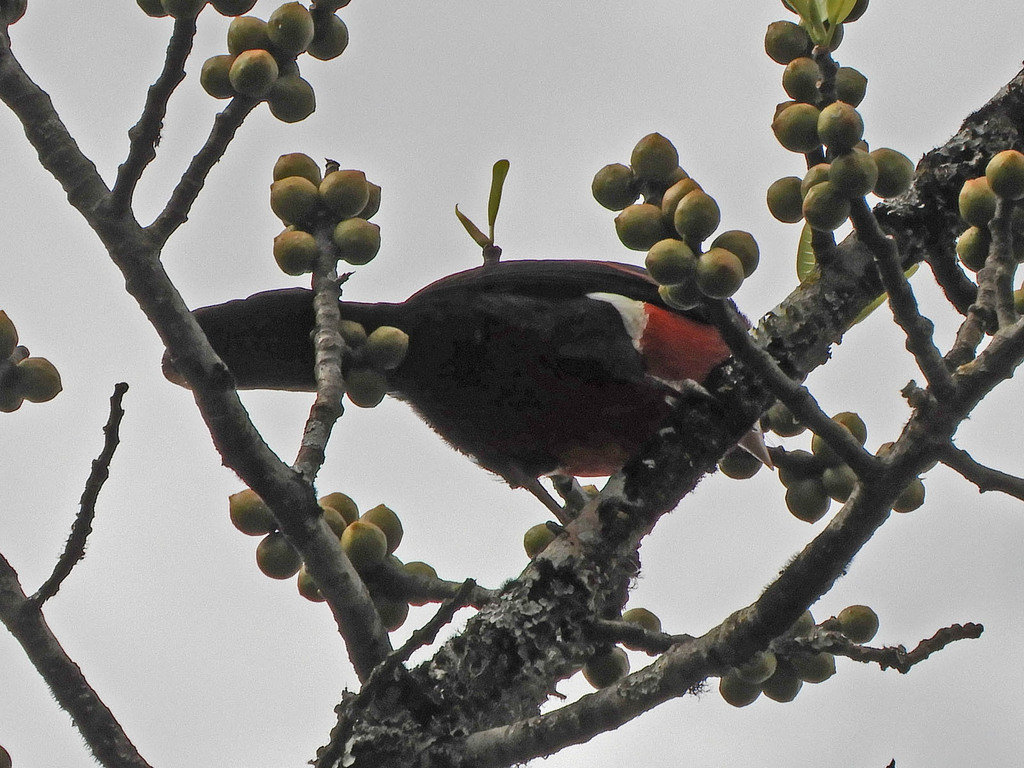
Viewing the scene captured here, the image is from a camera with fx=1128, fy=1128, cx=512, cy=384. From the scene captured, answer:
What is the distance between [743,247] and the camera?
1900 millimetres

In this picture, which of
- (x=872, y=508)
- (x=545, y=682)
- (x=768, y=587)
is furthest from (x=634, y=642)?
(x=872, y=508)

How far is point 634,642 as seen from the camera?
92.4 inches

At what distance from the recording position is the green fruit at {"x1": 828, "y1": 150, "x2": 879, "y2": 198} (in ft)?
6.09

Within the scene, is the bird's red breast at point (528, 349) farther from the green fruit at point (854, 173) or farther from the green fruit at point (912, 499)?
the green fruit at point (854, 173)

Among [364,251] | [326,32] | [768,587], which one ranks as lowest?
[768,587]

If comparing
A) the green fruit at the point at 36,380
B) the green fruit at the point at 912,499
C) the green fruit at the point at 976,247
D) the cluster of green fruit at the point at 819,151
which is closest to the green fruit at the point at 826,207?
the cluster of green fruit at the point at 819,151

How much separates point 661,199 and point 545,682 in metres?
1.00

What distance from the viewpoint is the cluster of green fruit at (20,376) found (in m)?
2.40

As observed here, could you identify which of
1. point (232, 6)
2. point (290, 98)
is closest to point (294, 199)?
point (290, 98)

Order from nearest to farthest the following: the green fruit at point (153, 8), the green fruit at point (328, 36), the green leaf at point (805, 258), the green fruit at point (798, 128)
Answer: the green fruit at point (798, 128), the green fruit at point (153, 8), the green fruit at point (328, 36), the green leaf at point (805, 258)

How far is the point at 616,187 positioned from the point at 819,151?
0.39 meters

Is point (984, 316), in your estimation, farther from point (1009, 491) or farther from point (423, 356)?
point (423, 356)

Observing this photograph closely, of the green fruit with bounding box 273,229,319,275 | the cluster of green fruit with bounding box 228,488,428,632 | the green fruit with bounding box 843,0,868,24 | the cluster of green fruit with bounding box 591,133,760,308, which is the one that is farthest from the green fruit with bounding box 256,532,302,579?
the green fruit with bounding box 843,0,868,24

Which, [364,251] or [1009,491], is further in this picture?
[364,251]
